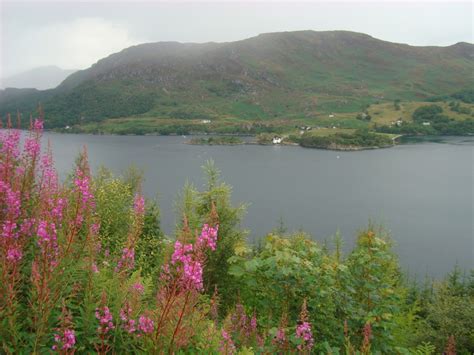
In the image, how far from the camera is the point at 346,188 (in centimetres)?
6894

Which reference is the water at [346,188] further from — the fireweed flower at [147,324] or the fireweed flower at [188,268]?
the fireweed flower at [188,268]

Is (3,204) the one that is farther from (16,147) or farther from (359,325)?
(359,325)

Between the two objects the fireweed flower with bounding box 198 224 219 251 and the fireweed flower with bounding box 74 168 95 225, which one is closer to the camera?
the fireweed flower with bounding box 198 224 219 251

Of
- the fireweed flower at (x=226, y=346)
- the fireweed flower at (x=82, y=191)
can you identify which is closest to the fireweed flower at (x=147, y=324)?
the fireweed flower at (x=226, y=346)

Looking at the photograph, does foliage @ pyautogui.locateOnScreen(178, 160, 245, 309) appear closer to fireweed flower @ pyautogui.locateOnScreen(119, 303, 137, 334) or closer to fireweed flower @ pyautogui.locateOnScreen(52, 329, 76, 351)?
fireweed flower @ pyautogui.locateOnScreen(119, 303, 137, 334)

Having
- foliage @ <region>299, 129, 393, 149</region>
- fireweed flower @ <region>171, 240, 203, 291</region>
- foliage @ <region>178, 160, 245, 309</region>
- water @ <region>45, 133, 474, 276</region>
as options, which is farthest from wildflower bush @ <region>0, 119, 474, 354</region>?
foliage @ <region>299, 129, 393, 149</region>

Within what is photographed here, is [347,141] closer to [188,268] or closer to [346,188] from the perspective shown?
[346,188]

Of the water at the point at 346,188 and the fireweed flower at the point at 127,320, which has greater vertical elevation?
the fireweed flower at the point at 127,320

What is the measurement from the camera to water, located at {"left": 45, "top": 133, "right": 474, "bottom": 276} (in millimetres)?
43906

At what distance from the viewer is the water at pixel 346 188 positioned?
144 feet

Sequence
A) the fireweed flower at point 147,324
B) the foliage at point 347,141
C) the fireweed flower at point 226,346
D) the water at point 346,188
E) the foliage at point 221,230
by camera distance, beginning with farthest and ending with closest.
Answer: the foliage at point 347,141, the water at point 346,188, the foliage at point 221,230, the fireweed flower at point 226,346, the fireweed flower at point 147,324

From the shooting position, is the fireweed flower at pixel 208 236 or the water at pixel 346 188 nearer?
the fireweed flower at pixel 208 236

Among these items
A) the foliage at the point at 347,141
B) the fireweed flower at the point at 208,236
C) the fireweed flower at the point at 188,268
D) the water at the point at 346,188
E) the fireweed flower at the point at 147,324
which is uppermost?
the fireweed flower at the point at 208,236

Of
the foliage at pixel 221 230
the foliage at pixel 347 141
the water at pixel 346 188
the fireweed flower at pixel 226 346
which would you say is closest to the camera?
the fireweed flower at pixel 226 346
